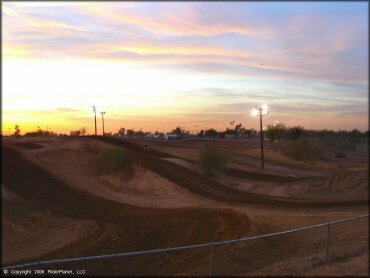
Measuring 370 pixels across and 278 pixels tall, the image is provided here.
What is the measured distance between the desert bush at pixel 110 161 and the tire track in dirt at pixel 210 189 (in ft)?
3.20

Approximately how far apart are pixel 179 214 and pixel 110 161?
61.6ft

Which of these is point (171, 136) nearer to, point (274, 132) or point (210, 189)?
point (210, 189)

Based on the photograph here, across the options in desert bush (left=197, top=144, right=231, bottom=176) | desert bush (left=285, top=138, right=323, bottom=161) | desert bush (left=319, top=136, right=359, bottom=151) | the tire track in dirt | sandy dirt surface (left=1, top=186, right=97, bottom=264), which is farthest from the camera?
desert bush (left=319, top=136, right=359, bottom=151)

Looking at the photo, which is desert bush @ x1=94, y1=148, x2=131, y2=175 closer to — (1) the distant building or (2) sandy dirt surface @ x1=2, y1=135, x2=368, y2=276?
(2) sandy dirt surface @ x1=2, y1=135, x2=368, y2=276

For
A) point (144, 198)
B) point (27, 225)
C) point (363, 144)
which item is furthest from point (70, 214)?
point (363, 144)

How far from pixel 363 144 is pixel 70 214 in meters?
114

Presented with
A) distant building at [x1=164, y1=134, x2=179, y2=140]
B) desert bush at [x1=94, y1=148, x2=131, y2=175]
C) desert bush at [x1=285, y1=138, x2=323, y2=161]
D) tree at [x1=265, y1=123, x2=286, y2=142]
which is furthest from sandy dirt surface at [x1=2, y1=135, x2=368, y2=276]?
tree at [x1=265, y1=123, x2=286, y2=142]

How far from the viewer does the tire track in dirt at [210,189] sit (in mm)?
30256

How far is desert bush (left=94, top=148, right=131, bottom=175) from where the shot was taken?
42.0m

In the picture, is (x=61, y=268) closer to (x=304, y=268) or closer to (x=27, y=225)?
(x=304, y=268)

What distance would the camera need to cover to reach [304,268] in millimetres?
11250

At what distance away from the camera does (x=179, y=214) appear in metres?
24.9

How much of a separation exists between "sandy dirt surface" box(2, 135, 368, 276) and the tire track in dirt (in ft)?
0.34

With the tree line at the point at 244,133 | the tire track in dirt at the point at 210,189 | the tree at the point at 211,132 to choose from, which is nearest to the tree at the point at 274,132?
the tree line at the point at 244,133
